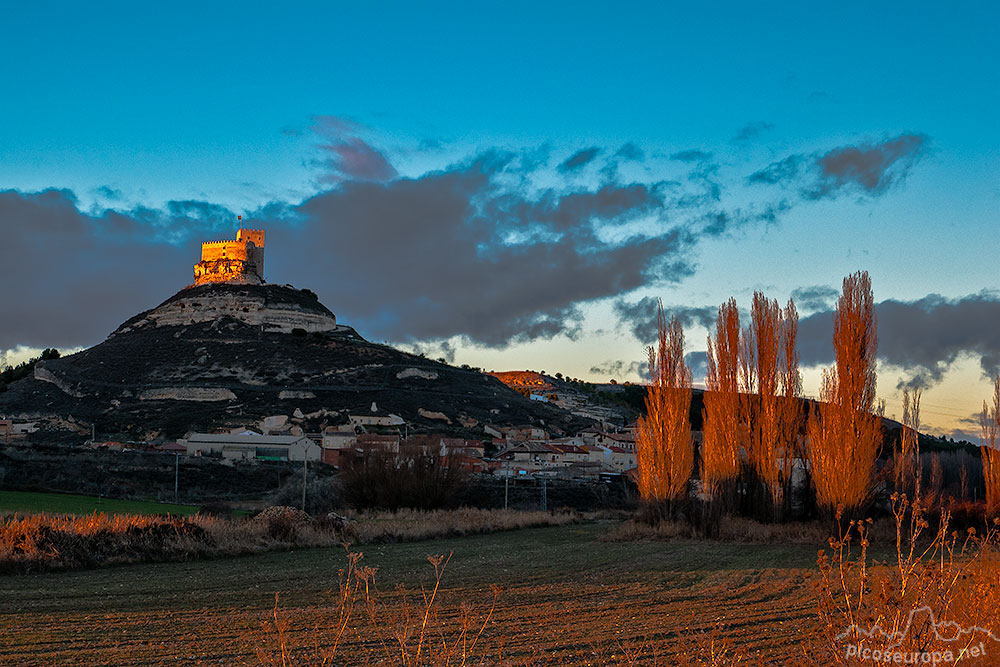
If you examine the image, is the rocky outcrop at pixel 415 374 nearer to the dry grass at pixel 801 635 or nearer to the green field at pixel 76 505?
the green field at pixel 76 505

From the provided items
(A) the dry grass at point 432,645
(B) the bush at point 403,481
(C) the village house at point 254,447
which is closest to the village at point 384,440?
(C) the village house at point 254,447

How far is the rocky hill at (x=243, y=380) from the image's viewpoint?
7875cm

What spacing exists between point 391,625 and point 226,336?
100889mm

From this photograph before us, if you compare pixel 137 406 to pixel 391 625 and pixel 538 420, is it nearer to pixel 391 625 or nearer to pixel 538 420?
pixel 538 420

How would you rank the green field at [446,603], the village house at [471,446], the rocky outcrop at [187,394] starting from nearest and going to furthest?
1. the green field at [446,603]
2. the village house at [471,446]
3. the rocky outcrop at [187,394]

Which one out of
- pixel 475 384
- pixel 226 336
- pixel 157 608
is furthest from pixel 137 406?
pixel 157 608

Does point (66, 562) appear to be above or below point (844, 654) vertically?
below

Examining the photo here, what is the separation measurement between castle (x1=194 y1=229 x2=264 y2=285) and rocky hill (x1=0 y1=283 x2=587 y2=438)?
28.2 feet

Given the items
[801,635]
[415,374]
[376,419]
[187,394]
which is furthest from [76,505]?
[415,374]

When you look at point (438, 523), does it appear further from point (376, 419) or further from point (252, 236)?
point (252, 236)

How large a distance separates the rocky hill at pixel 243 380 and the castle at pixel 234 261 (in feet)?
28.2

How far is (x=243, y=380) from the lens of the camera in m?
91.9

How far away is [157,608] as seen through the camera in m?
10.7

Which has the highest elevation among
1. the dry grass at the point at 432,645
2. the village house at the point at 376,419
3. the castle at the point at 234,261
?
the castle at the point at 234,261
